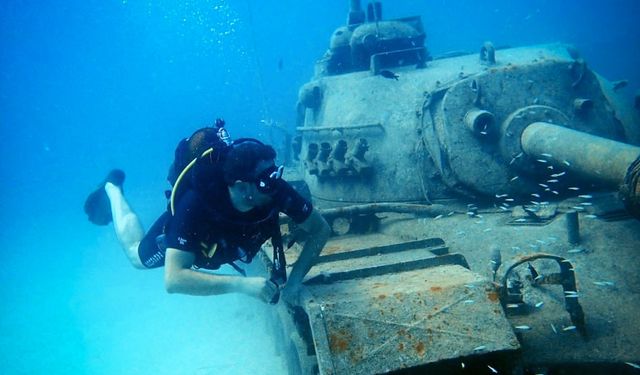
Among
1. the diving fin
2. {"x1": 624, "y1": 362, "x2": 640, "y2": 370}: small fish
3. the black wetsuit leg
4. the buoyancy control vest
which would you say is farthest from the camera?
the diving fin

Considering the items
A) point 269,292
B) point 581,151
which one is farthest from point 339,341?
point 581,151

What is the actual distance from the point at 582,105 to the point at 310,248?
3.82m

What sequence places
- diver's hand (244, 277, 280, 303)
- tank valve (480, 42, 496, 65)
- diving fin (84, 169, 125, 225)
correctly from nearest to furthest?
diver's hand (244, 277, 280, 303) → tank valve (480, 42, 496, 65) → diving fin (84, 169, 125, 225)

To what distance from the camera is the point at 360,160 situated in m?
5.52

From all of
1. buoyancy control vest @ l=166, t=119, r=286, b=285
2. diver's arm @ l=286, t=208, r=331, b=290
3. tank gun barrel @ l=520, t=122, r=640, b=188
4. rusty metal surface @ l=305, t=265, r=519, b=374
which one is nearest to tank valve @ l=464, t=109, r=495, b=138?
tank gun barrel @ l=520, t=122, r=640, b=188

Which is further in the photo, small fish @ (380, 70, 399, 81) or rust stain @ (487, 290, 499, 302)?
small fish @ (380, 70, 399, 81)

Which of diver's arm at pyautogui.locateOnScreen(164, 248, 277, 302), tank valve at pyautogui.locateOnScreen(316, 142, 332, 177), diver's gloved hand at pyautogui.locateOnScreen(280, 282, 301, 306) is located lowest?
diver's gloved hand at pyautogui.locateOnScreen(280, 282, 301, 306)

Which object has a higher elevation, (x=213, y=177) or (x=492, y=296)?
(x=213, y=177)

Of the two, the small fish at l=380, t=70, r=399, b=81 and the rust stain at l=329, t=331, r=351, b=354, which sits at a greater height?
the small fish at l=380, t=70, r=399, b=81

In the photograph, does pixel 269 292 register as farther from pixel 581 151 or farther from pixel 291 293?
pixel 581 151

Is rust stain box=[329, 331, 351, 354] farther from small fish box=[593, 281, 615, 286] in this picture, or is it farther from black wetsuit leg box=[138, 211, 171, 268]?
black wetsuit leg box=[138, 211, 171, 268]

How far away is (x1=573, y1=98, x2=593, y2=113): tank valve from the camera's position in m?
4.94

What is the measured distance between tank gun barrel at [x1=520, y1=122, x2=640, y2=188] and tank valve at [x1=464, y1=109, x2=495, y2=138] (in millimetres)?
367

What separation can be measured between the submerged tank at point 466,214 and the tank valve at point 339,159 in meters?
0.02
